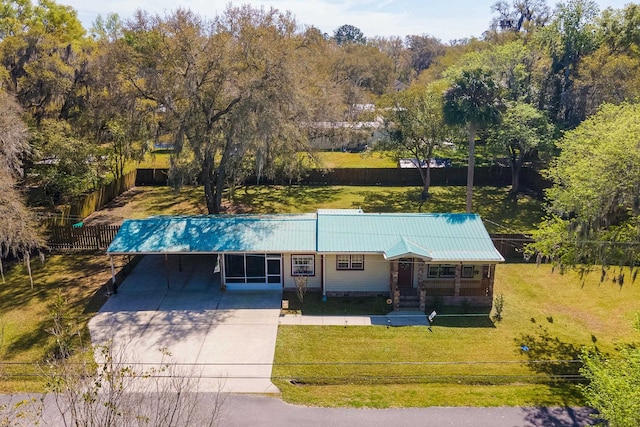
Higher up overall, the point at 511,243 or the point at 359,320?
the point at 511,243

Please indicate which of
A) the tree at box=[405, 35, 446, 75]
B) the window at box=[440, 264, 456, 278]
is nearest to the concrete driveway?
the window at box=[440, 264, 456, 278]

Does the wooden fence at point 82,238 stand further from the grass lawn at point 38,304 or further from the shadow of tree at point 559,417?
the shadow of tree at point 559,417

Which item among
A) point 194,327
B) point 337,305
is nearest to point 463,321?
point 337,305

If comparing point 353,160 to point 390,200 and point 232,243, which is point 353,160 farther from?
point 232,243

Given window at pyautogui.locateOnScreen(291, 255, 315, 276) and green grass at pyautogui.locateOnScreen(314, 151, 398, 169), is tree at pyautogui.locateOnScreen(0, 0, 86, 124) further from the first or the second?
green grass at pyautogui.locateOnScreen(314, 151, 398, 169)

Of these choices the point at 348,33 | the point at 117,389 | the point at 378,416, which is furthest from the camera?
the point at 348,33

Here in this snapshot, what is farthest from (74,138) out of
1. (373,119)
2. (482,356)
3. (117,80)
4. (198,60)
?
(482,356)
